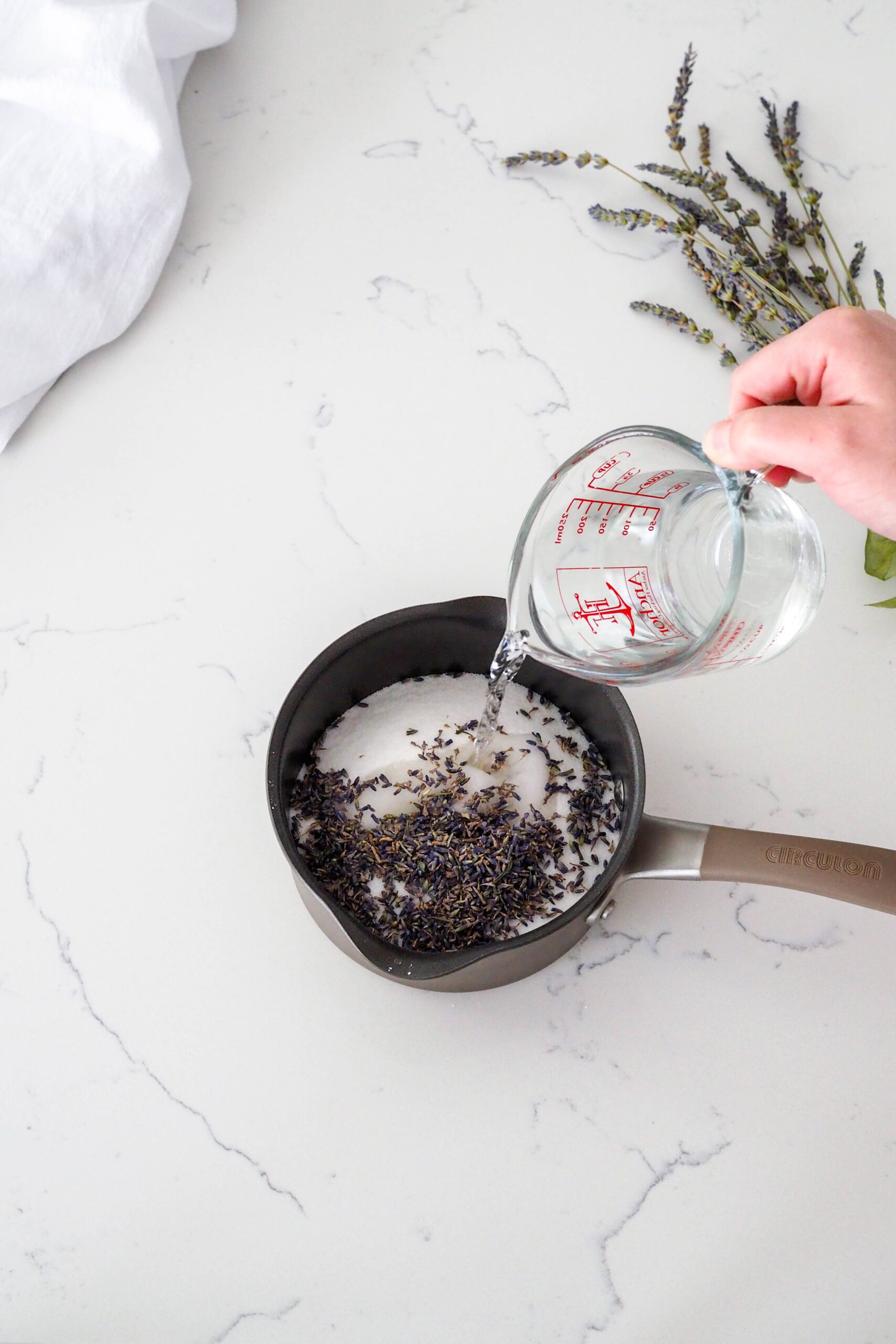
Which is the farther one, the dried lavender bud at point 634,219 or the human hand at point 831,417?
the dried lavender bud at point 634,219

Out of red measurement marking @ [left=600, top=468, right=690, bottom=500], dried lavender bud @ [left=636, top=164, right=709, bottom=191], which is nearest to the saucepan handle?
red measurement marking @ [left=600, top=468, right=690, bottom=500]

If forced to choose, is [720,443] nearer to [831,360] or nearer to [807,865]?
[831,360]

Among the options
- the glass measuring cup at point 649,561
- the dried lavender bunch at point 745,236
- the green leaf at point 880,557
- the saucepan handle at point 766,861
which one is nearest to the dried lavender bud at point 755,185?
the dried lavender bunch at point 745,236

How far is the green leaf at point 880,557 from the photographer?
0.90 meters

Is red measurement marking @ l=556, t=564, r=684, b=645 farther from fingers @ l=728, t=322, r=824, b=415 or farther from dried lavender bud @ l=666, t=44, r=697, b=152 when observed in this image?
dried lavender bud @ l=666, t=44, r=697, b=152

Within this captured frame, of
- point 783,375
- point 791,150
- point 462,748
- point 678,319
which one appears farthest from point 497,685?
point 791,150

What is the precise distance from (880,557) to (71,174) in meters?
0.80

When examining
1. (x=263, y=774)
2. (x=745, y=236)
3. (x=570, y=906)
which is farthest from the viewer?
(x=745, y=236)

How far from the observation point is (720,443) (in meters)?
0.64

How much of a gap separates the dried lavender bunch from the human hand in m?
0.27

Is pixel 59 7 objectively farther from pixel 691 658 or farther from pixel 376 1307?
pixel 376 1307

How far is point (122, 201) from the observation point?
38.6 inches

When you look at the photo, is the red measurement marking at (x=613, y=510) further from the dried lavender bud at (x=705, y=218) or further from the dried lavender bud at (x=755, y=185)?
the dried lavender bud at (x=755, y=185)

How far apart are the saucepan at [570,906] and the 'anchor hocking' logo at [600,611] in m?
0.09
